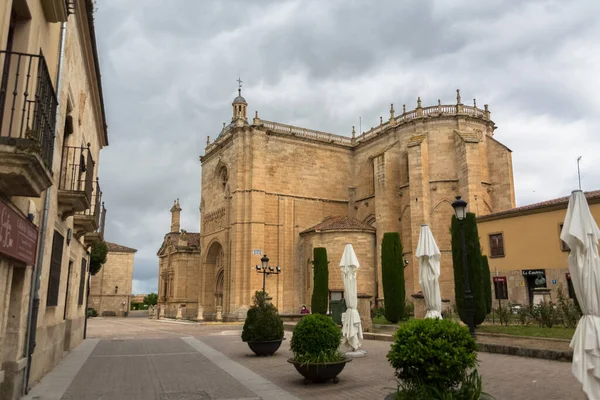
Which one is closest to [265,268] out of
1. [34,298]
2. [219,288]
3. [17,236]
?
[34,298]

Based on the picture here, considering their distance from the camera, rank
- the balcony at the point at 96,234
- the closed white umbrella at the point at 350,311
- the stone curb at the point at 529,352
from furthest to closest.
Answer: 1. the balcony at the point at 96,234
2. the closed white umbrella at the point at 350,311
3. the stone curb at the point at 529,352

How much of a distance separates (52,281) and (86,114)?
229 inches

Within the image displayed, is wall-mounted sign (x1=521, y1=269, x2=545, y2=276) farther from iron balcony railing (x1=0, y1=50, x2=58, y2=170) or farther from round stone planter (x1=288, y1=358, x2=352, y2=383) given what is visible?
iron balcony railing (x1=0, y1=50, x2=58, y2=170)

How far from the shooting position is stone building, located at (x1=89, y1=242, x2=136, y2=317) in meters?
51.3

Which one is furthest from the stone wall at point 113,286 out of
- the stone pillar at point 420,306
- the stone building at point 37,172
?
the stone pillar at point 420,306

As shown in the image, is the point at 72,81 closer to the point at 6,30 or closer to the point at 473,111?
the point at 6,30

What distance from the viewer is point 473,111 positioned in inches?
1275

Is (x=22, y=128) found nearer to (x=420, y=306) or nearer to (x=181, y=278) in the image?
(x=420, y=306)

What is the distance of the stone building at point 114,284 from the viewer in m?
51.3

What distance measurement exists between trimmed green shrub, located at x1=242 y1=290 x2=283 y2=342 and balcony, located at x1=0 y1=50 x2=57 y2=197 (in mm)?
7156

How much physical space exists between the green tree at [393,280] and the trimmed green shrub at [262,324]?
8441mm

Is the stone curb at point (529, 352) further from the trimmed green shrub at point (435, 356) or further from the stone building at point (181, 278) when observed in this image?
the stone building at point (181, 278)

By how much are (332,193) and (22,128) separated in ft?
110

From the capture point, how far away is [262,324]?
1202 centimetres
